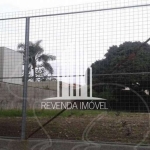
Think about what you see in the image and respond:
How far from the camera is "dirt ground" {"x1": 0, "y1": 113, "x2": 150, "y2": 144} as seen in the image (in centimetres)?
599

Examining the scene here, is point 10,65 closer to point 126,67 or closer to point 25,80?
point 25,80

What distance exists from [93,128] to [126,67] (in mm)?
1388

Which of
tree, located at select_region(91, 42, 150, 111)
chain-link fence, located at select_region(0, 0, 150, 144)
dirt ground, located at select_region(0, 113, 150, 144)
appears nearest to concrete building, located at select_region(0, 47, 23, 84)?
chain-link fence, located at select_region(0, 0, 150, 144)

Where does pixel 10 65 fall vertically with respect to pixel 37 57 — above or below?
below

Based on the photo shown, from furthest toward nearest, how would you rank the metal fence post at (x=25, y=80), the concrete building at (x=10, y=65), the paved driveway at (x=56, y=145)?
the concrete building at (x=10, y=65), the metal fence post at (x=25, y=80), the paved driveway at (x=56, y=145)

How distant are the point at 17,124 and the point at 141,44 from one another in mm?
3022

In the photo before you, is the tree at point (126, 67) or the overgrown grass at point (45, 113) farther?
the overgrown grass at point (45, 113)

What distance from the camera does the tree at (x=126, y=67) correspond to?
5652mm

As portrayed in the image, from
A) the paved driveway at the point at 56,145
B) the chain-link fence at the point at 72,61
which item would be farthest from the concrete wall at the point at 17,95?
the paved driveway at the point at 56,145

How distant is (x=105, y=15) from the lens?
5910 millimetres

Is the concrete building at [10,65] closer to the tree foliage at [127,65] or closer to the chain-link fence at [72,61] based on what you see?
the chain-link fence at [72,61]

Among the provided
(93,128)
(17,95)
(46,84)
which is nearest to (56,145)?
(93,128)

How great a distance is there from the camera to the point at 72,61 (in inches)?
235

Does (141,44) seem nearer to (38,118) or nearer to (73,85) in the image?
(73,85)
